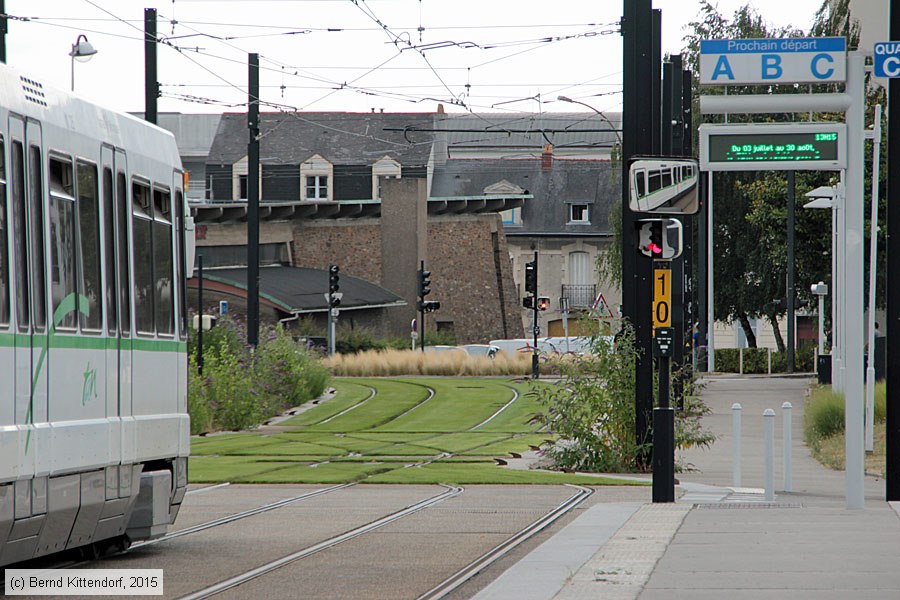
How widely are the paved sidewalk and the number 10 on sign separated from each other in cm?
181

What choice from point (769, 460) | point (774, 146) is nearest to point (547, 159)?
point (769, 460)

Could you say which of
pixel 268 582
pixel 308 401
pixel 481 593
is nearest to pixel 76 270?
pixel 268 582

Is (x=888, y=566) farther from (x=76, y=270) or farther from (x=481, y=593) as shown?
(x=76, y=270)

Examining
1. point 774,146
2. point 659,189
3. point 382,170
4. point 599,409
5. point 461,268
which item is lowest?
point 599,409

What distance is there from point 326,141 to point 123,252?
6917 cm

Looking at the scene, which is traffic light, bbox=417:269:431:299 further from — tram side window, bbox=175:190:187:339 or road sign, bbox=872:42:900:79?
tram side window, bbox=175:190:187:339

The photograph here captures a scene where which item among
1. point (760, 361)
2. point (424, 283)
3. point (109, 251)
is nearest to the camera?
point (109, 251)

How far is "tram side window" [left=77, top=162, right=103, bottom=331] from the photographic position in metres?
9.66

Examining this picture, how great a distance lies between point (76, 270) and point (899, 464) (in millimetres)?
8346

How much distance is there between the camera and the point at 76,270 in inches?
376

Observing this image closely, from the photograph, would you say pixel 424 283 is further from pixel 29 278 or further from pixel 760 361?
pixel 29 278

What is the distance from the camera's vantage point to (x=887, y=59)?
1352cm

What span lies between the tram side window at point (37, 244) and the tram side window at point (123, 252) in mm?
1376

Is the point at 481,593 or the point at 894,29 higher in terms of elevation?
the point at 894,29
